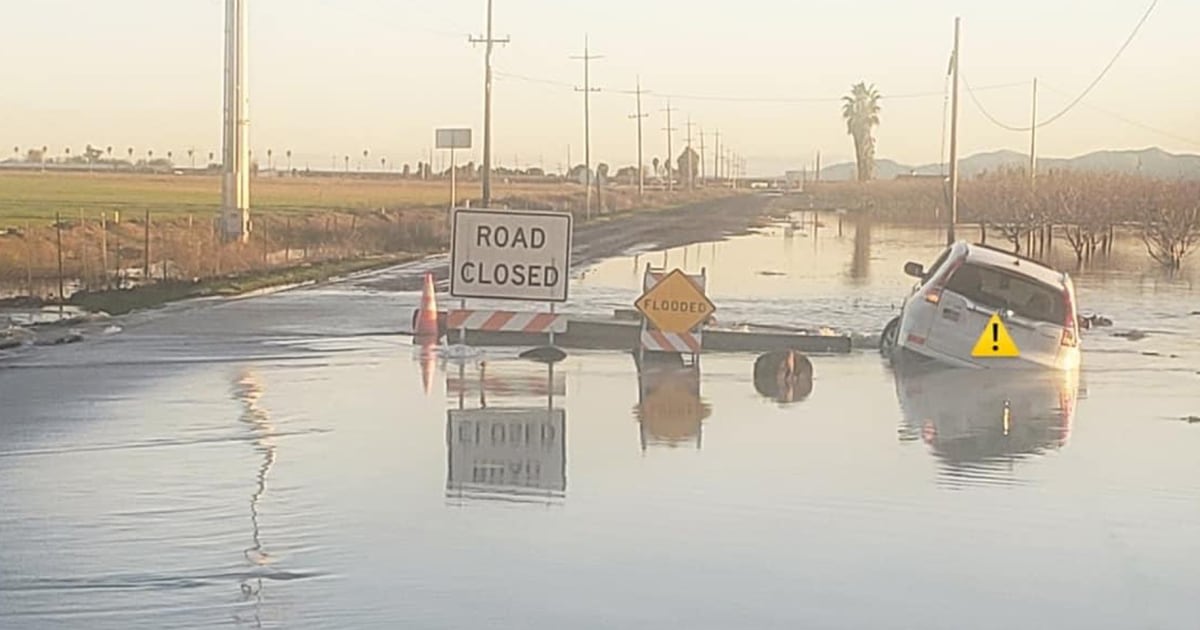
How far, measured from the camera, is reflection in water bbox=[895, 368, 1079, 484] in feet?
44.2

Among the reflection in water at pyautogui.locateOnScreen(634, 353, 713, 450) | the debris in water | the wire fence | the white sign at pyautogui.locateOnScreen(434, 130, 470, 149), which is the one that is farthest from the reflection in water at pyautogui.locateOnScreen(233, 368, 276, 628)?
the white sign at pyautogui.locateOnScreen(434, 130, 470, 149)

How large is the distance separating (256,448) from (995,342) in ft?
29.6

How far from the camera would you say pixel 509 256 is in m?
21.7

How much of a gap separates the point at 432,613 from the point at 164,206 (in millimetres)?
86037

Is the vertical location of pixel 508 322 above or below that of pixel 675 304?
below

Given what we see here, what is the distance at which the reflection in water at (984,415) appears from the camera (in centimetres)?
1348

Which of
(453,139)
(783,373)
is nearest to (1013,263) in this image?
(783,373)

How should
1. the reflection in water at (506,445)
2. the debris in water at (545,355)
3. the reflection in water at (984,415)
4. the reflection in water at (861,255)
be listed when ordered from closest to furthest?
1. the reflection in water at (506,445)
2. the reflection in water at (984,415)
3. the debris in water at (545,355)
4. the reflection in water at (861,255)

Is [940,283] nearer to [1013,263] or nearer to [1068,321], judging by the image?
[1013,263]

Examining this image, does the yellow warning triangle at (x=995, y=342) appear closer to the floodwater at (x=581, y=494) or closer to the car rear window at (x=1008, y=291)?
the car rear window at (x=1008, y=291)

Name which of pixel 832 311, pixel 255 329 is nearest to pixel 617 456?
pixel 255 329

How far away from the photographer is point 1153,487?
12.2 metres

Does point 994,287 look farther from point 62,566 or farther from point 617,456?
point 62,566

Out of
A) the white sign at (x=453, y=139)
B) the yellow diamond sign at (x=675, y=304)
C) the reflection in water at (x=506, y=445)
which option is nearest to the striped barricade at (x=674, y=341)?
the yellow diamond sign at (x=675, y=304)
